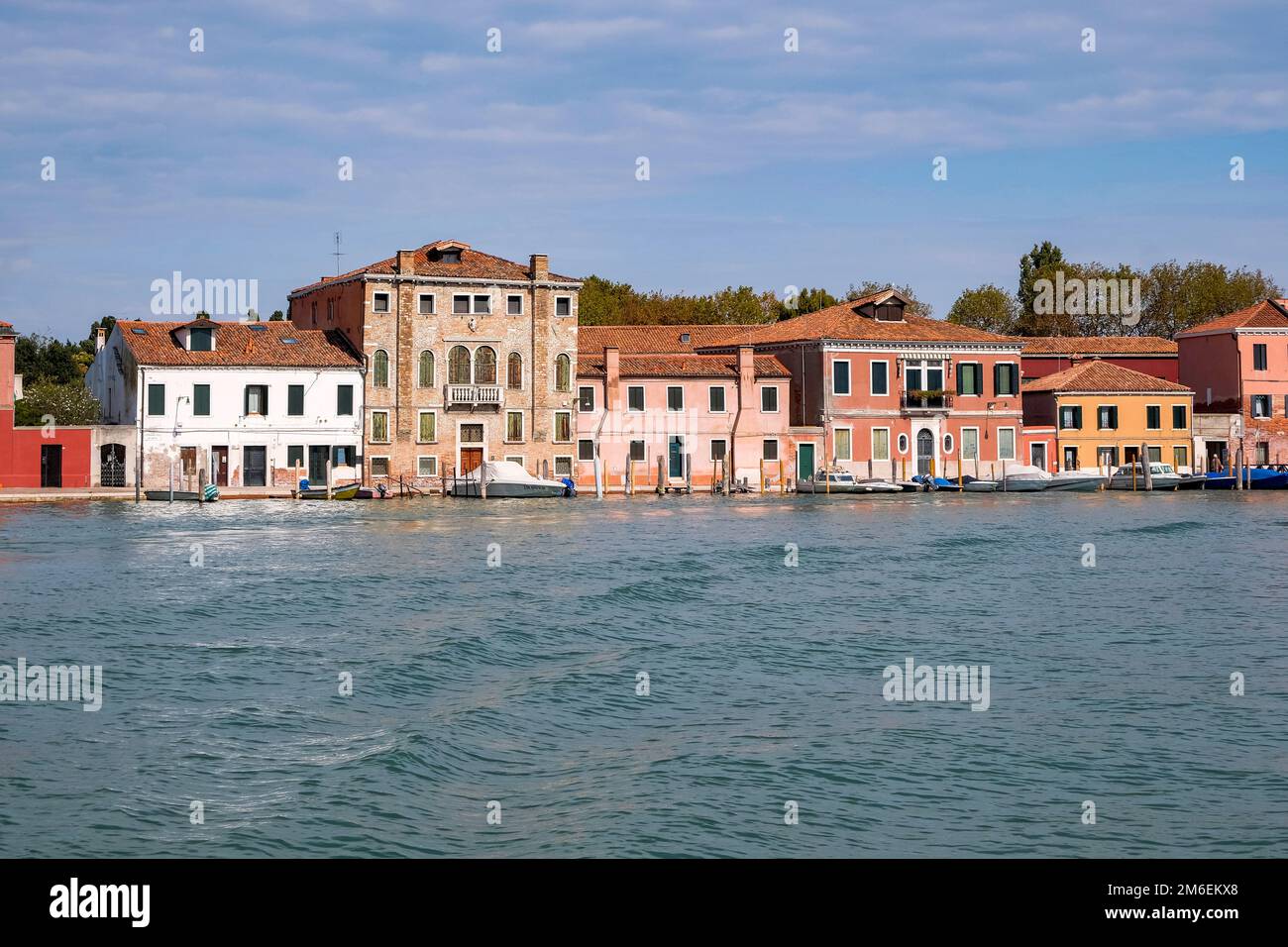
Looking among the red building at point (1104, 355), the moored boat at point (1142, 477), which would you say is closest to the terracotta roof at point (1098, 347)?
the red building at point (1104, 355)

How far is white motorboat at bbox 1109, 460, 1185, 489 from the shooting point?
55344mm

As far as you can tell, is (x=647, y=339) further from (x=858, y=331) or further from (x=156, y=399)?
(x=156, y=399)

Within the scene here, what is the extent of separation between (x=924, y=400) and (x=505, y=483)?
651 inches

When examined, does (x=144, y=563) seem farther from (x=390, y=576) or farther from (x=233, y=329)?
(x=233, y=329)

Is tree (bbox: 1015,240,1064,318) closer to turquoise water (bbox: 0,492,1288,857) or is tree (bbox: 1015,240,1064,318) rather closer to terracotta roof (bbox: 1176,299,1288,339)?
terracotta roof (bbox: 1176,299,1288,339)

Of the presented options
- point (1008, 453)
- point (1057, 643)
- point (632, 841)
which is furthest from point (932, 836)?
point (1008, 453)

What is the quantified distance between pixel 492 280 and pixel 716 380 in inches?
329

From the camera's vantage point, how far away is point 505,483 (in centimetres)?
4784

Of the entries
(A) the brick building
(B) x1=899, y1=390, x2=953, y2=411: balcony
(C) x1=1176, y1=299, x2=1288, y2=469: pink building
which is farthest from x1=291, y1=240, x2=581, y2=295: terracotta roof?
(C) x1=1176, y1=299, x2=1288, y2=469: pink building

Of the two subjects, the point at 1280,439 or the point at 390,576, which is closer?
the point at 390,576

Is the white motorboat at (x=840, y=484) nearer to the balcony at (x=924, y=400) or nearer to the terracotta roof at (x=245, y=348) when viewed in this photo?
the balcony at (x=924, y=400)

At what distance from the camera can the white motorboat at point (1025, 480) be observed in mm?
53938

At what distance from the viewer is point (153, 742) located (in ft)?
40.5

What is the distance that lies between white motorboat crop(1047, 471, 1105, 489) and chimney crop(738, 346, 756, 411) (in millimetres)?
11136
